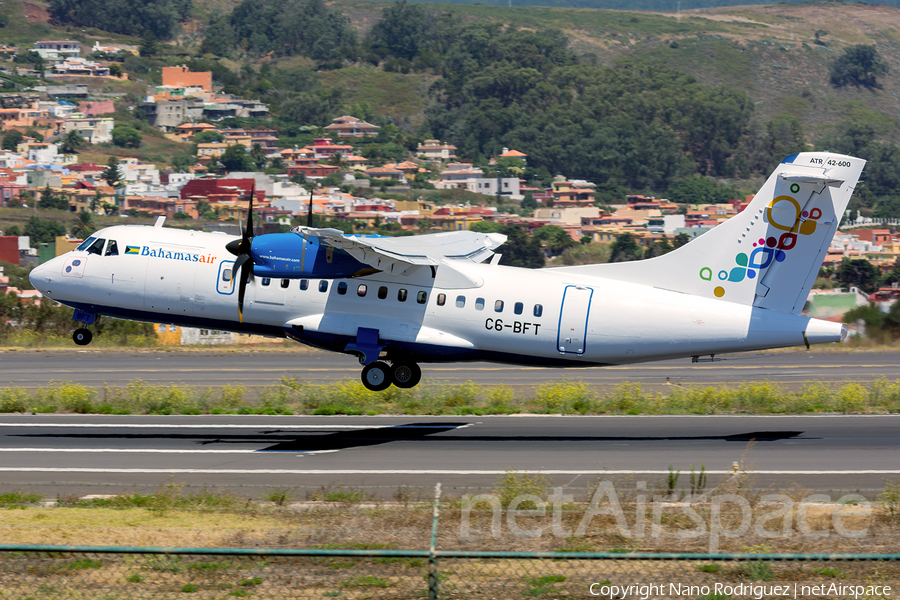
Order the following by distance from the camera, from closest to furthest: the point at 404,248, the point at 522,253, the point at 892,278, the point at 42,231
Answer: the point at 404,248 → the point at 892,278 → the point at 522,253 → the point at 42,231

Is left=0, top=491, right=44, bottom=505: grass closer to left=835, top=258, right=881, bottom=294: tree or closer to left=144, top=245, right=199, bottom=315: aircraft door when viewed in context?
left=144, top=245, right=199, bottom=315: aircraft door

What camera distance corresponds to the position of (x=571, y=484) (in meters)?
21.5

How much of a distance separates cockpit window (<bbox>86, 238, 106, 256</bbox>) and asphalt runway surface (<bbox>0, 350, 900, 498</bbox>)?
520cm

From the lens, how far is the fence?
13.9m

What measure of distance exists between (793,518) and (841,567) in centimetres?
320

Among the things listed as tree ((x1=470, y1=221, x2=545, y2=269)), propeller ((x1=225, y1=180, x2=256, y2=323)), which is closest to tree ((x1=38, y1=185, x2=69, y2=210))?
tree ((x1=470, y1=221, x2=545, y2=269))

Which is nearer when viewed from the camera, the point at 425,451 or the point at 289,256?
the point at 425,451

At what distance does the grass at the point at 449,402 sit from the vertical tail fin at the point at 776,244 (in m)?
6.36

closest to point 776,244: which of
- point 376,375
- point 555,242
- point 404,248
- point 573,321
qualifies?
point 573,321

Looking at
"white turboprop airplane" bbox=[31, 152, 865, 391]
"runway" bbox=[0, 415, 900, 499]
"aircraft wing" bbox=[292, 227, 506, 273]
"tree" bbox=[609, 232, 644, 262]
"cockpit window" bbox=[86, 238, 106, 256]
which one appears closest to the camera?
"runway" bbox=[0, 415, 900, 499]

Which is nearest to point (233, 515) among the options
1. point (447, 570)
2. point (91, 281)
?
point (447, 570)

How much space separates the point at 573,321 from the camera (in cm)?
2752

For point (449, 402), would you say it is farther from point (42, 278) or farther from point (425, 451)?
point (42, 278)

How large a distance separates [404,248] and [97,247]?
9933mm
